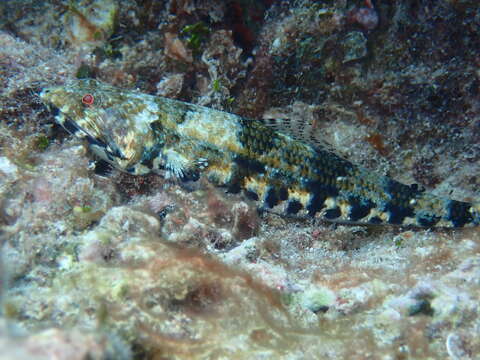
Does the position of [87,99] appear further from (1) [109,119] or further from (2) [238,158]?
(2) [238,158]

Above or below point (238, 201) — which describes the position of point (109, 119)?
above

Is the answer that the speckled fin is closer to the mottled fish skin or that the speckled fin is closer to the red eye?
the mottled fish skin

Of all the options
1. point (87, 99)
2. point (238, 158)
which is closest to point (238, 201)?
point (238, 158)

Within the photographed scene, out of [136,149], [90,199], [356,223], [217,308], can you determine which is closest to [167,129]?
[136,149]

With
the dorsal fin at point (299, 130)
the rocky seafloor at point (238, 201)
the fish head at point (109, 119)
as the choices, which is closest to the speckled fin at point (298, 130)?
the dorsal fin at point (299, 130)

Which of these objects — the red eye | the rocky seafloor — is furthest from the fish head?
the rocky seafloor
